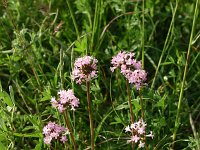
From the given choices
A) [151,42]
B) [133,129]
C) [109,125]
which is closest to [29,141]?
[109,125]

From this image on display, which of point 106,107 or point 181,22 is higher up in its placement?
point 181,22

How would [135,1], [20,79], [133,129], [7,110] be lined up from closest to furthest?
[133,129] → [7,110] → [20,79] → [135,1]

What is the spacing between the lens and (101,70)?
2055 millimetres

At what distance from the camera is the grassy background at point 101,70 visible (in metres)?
1.66

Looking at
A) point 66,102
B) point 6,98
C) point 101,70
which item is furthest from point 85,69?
point 101,70

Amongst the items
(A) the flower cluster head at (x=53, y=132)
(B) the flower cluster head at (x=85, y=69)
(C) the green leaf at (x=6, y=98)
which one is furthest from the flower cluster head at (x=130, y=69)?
(C) the green leaf at (x=6, y=98)

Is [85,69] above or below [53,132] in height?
above

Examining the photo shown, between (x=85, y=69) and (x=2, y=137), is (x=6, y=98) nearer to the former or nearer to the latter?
(x=2, y=137)

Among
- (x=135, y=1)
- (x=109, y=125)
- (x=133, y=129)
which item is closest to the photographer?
(x=133, y=129)

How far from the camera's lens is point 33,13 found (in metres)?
2.30

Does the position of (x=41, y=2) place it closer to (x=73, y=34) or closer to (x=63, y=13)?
(x=63, y=13)

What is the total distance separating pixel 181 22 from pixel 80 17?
528mm

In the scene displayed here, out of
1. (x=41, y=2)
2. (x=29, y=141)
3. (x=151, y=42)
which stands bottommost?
(x=29, y=141)

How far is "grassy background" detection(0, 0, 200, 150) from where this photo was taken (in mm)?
1660
